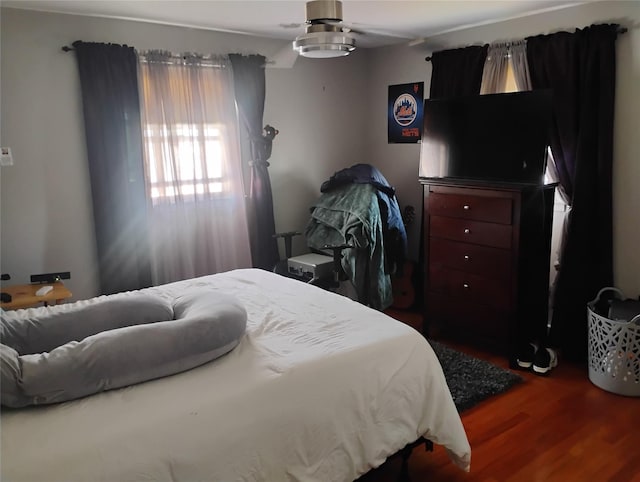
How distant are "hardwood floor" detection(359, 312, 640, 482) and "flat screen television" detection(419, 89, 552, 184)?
4.34 ft

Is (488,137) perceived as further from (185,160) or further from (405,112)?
(185,160)

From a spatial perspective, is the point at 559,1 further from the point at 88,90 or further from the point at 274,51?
the point at 88,90

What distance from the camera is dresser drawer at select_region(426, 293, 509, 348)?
3436mm

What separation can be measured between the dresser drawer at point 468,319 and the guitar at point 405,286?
598mm

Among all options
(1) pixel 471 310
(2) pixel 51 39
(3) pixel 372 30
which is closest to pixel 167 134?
(2) pixel 51 39

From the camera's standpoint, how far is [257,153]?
4250 millimetres

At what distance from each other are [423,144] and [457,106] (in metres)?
0.39

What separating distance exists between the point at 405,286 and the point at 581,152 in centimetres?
184

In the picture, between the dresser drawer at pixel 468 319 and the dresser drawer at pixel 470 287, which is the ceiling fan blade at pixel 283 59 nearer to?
the dresser drawer at pixel 470 287

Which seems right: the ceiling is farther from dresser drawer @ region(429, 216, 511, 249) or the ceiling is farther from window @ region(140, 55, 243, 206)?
dresser drawer @ region(429, 216, 511, 249)

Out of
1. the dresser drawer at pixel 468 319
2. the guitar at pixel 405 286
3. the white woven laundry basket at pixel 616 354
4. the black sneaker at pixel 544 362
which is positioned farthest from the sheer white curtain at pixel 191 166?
the white woven laundry basket at pixel 616 354

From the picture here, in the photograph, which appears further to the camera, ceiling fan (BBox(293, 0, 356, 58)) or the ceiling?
the ceiling

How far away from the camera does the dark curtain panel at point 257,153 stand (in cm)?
410

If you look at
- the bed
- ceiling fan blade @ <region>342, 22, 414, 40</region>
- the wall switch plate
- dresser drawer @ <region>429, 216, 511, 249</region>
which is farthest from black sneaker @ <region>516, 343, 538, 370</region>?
the wall switch plate
